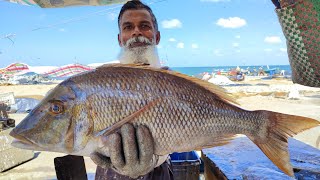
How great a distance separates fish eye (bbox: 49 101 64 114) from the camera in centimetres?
167

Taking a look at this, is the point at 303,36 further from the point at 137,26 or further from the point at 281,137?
the point at 137,26

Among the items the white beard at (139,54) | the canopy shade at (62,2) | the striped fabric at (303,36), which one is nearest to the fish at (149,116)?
the striped fabric at (303,36)

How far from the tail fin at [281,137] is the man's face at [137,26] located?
5.78 feet

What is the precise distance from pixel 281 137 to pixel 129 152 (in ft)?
3.14

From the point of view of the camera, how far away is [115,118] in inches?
65.6

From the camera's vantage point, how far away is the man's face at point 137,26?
3.12m

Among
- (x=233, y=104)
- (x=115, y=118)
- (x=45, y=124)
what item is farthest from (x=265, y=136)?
(x=45, y=124)

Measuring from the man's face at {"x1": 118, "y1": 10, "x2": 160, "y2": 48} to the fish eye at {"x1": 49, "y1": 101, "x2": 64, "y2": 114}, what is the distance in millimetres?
1560

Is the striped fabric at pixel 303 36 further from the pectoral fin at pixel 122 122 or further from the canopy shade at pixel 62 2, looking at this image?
the canopy shade at pixel 62 2

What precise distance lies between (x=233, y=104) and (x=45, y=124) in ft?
3.97

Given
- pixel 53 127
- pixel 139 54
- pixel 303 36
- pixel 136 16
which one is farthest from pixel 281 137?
pixel 136 16

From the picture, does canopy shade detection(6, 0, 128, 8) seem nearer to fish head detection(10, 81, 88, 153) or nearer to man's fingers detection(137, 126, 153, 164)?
fish head detection(10, 81, 88, 153)

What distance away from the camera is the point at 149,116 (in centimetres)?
170

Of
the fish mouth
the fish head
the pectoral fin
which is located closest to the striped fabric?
the pectoral fin
